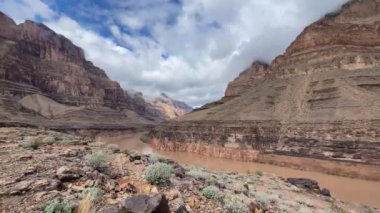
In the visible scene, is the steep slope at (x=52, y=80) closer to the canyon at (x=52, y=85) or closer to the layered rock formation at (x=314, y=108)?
the canyon at (x=52, y=85)

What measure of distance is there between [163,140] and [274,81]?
96.0 ft

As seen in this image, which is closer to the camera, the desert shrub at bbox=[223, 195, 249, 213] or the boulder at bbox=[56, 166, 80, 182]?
the boulder at bbox=[56, 166, 80, 182]

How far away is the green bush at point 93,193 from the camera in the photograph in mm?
5848

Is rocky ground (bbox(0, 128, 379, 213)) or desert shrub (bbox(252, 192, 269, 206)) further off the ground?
rocky ground (bbox(0, 128, 379, 213))

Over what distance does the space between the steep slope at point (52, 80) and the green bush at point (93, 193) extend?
90.7 metres

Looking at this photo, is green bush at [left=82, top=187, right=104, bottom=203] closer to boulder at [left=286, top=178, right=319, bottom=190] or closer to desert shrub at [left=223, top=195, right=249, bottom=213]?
desert shrub at [left=223, top=195, right=249, bottom=213]

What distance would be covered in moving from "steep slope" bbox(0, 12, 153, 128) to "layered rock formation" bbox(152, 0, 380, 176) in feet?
163

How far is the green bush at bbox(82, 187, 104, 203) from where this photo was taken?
5848 mm

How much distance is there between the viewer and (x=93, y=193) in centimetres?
596

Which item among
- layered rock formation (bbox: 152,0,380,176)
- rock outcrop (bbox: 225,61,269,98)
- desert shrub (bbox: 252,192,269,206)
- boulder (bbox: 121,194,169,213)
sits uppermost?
rock outcrop (bbox: 225,61,269,98)

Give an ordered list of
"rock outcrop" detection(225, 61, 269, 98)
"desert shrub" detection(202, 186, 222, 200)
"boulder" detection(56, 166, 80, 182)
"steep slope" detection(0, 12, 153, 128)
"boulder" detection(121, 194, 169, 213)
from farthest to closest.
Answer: "steep slope" detection(0, 12, 153, 128)
"rock outcrop" detection(225, 61, 269, 98)
"desert shrub" detection(202, 186, 222, 200)
"boulder" detection(56, 166, 80, 182)
"boulder" detection(121, 194, 169, 213)

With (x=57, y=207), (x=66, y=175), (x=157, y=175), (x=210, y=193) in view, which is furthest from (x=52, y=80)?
(x=57, y=207)

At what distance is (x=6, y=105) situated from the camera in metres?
91.6

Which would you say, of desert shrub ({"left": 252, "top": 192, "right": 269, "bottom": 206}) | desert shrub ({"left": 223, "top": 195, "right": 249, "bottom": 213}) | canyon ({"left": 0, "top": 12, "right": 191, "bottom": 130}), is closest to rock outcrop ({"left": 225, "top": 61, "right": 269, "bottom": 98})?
canyon ({"left": 0, "top": 12, "right": 191, "bottom": 130})
